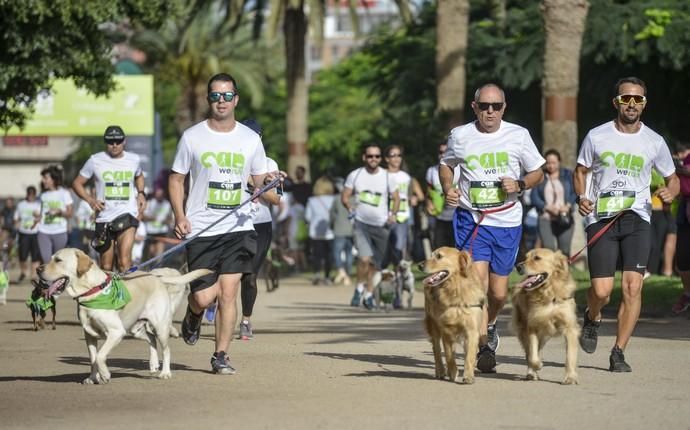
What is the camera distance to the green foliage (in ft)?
83.3

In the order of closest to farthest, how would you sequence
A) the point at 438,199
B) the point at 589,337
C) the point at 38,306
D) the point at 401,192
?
the point at 589,337
the point at 38,306
the point at 401,192
the point at 438,199

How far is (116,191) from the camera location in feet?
54.2

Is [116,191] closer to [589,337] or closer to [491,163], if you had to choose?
[491,163]

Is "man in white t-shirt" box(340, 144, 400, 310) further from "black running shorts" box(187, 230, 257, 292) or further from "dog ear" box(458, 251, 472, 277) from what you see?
"dog ear" box(458, 251, 472, 277)

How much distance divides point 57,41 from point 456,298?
17368 millimetres

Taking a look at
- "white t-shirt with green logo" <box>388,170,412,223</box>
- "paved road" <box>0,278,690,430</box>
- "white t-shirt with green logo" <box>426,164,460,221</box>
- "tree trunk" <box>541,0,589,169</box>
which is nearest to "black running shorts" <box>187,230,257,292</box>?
"paved road" <box>0,278,690,430</box>

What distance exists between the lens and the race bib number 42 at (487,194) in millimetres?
11211

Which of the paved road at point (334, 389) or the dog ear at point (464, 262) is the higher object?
the dog ear at point (464, 262)

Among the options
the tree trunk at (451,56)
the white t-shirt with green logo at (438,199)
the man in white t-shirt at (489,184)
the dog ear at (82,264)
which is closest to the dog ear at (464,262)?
the man in white t-shirt at (489,184)

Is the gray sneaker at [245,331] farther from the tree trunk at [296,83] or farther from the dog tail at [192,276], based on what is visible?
the tree trunk at [296,83]

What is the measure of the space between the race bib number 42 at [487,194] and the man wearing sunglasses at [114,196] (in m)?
6.00

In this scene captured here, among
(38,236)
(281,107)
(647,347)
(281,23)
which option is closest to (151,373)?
(647,347)

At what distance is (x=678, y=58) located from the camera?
28578 mm

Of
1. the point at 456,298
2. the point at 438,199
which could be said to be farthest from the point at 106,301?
the point at 438,199
